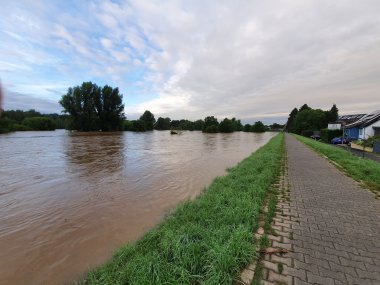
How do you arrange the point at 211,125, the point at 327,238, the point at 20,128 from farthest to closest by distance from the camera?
the point at 211,125
the point at 20,128
the point at 327,238

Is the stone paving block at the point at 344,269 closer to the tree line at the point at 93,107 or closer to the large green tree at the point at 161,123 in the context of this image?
the tree line at the point at 93,107

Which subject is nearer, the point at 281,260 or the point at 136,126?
the point at 281,260

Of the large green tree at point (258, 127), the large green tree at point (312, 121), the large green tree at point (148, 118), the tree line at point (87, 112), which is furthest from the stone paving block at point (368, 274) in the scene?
the large green tree at point (258, 127)

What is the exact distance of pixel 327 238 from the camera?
360cm

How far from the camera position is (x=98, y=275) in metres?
3.16

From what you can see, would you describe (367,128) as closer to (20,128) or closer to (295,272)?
(295,272)

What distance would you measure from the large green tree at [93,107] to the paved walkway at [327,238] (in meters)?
61.8

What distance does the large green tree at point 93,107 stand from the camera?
187ft

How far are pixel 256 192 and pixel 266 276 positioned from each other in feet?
10.7

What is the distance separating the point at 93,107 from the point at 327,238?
6450 cm

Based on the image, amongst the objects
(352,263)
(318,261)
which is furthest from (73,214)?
(352,263)

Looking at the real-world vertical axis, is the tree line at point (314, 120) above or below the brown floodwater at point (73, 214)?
above

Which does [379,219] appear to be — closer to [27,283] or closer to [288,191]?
[288,191]

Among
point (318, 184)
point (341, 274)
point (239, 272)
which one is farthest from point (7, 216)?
point (318, 184)
